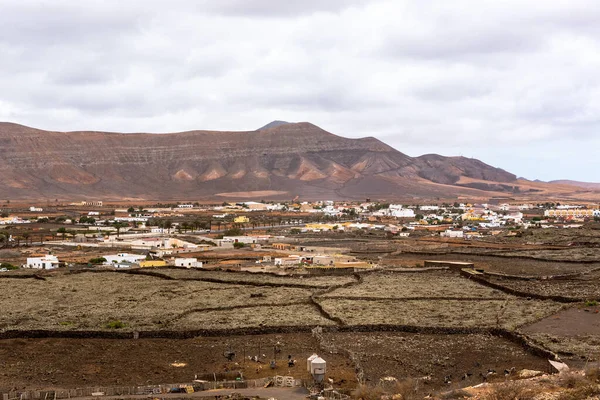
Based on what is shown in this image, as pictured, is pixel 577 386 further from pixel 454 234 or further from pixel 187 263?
pixel 454 234

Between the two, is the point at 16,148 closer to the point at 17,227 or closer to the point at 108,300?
the point at 17,227

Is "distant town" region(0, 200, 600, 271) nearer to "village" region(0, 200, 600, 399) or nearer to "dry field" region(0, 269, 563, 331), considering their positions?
"village" region(0, 200, 600, 399)

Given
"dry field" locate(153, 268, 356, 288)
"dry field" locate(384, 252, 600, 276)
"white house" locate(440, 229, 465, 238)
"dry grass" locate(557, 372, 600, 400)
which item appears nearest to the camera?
"dry grass" locate(557, 372, 600, 400)

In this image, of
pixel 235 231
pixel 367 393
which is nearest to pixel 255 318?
pixel 367 393

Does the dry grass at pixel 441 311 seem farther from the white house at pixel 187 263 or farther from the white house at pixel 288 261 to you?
the white house at pixel 187 263

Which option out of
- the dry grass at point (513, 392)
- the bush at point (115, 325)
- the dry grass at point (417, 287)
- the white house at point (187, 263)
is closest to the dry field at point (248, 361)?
the bush at point (115, 325)

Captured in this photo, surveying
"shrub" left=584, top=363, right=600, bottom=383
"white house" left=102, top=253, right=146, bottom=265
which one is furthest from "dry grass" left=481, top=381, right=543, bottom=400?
"white house" left=102, top=253, right=146, bottom=265

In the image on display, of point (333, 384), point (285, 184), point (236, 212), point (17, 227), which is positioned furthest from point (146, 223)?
point (285, 184)

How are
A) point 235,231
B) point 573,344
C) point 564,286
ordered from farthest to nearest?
point 235,231, point 564,286, point 573,344

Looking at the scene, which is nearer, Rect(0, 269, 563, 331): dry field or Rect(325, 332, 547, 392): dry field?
Rect(325, 332, 547, 392): dry field
